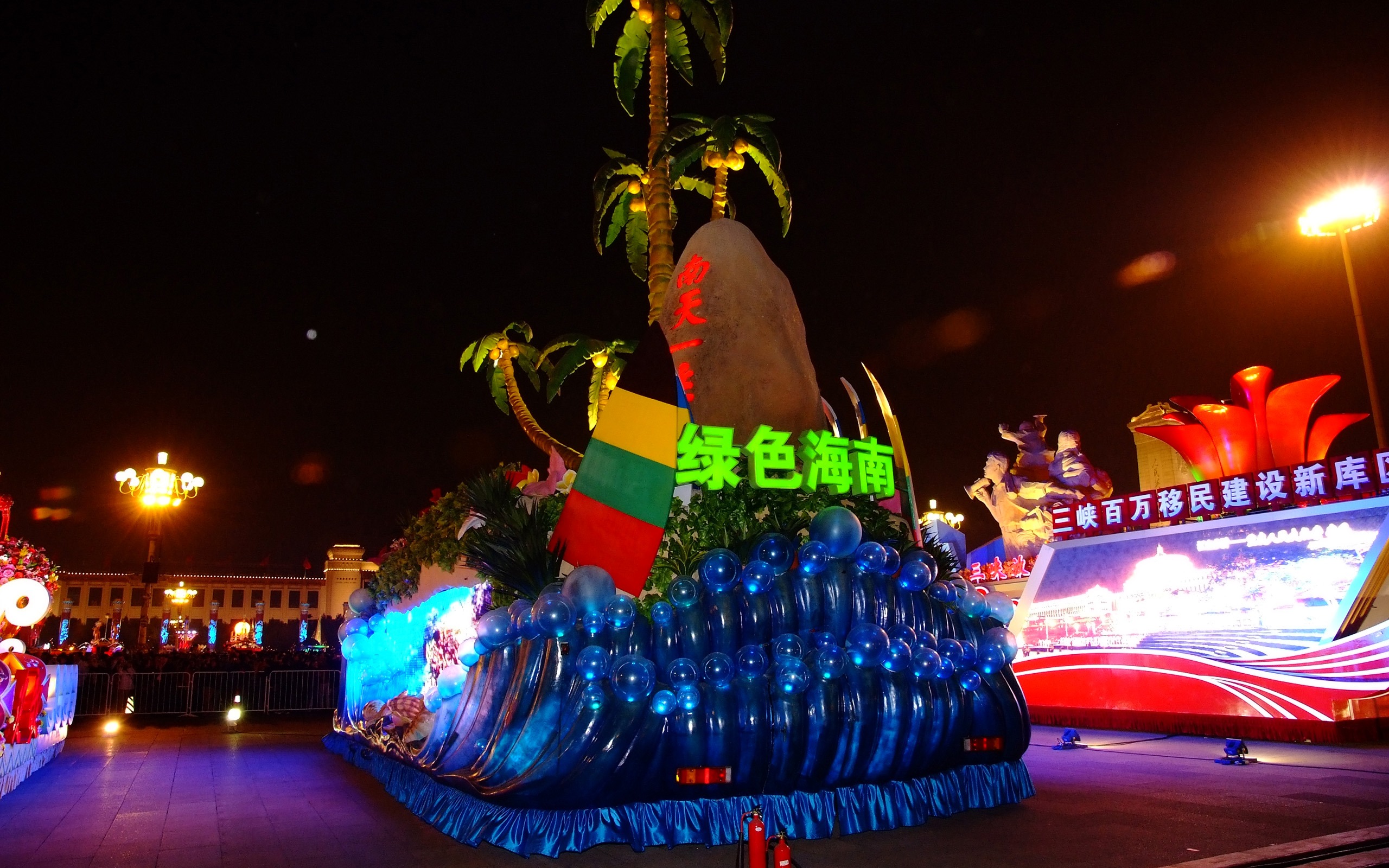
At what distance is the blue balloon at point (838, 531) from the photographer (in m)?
8.67

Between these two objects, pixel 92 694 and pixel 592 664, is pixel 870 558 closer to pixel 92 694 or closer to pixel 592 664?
pixel 592 664

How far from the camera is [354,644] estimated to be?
48.8 feet

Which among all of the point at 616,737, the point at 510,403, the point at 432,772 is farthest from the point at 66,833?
the point at 510,403

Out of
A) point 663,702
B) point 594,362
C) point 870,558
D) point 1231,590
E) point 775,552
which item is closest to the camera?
point 663,702

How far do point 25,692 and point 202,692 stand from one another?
507 inches

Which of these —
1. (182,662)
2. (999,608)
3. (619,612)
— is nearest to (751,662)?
(619,612)

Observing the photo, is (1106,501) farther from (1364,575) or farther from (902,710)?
(902,710)

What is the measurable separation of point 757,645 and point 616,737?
1.53 metres

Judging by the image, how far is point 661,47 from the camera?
17.3m

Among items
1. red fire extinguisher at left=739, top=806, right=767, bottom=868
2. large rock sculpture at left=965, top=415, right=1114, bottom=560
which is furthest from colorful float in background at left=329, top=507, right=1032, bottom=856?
large rock sculpture at left=965, top=415, right=1114, bottom=560

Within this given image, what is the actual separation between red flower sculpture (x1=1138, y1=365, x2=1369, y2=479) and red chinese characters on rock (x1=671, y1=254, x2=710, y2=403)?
11262 millimetres

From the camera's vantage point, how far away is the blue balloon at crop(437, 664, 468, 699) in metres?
9.20

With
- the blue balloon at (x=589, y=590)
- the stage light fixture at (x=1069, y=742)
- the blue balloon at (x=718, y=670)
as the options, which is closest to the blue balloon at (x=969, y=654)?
the blue balloon at (x=718, y=670)

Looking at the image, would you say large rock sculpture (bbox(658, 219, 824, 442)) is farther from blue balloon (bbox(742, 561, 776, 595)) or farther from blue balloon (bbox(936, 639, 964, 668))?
blue balloon (bbox(936, 639, 964, 668))
